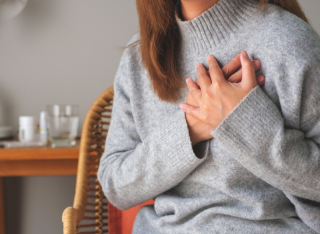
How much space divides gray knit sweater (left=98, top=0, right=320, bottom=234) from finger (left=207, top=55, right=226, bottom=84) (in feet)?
0.13

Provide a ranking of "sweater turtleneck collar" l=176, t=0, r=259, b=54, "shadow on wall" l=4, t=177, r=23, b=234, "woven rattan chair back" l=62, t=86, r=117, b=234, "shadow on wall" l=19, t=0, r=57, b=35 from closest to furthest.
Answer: "sweater turtleneck collar" l=176, t=0, r=259, b=54
"woven rattan chair back" l=62, t=86, r=117, b=234
"shadow on wall" l=19, t=0, r=57, b=35
"shadow on wall" l=4, t=177, r=23, b=234

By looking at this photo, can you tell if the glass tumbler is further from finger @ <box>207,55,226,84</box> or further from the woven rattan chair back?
finger @ <box>207,55,226,84</box>

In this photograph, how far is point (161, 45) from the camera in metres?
0.80

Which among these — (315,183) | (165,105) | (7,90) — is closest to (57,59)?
(7,90)

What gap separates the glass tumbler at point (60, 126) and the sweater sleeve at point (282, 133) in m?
0.81

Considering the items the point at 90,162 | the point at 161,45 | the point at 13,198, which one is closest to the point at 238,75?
the point at 161,45

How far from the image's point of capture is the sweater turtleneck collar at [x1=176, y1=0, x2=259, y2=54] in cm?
69

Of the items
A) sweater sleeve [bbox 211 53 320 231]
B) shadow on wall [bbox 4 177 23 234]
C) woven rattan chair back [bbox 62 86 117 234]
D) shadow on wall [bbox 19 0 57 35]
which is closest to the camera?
sweater sleeve [bbox 211 53 320 231]

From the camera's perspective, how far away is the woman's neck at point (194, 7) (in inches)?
28.9

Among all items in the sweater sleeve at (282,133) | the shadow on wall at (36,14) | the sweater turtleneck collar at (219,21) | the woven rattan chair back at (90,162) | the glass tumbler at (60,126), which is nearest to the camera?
the sweater sleeve at (282,133)

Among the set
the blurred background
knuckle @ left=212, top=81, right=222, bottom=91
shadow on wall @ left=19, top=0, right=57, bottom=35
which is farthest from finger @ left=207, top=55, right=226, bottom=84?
shadow on wall @ left=19, top=0, right=57, bottom=35

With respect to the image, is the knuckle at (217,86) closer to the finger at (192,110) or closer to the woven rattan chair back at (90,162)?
the finger at (192,110)

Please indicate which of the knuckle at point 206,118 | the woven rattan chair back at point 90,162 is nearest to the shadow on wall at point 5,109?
the woven rattan chair back at point 90,162

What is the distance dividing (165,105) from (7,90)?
107 cm
